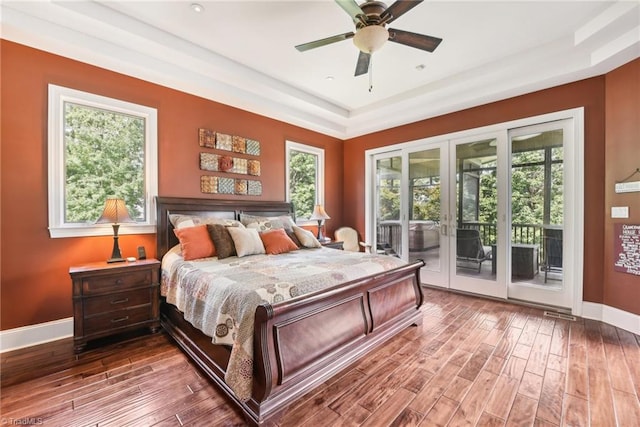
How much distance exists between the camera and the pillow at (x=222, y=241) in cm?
289

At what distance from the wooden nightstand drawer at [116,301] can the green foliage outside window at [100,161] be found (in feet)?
3.09

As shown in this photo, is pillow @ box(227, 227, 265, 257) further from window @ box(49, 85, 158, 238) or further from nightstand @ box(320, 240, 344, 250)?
nightstand @ box(320, 240, 344, 250)

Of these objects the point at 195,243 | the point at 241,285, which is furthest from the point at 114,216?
the point at 241,285

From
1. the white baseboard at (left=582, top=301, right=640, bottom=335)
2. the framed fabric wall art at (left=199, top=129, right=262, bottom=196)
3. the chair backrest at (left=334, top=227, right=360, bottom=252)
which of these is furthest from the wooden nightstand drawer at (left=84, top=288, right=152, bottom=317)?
the white baseboard at (left=582, top=301, right=640, bottom=335)

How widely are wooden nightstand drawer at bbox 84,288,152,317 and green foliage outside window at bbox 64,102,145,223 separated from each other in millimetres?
941

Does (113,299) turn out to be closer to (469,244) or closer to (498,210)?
(469,244)

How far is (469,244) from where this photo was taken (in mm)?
4090

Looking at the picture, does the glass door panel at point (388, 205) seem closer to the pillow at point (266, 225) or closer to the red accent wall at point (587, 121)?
the red accent wall at point (587, 121)

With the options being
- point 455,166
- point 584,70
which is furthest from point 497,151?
point 584,70

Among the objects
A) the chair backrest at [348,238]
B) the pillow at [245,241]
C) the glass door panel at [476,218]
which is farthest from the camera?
the chair backrest at [348,238]

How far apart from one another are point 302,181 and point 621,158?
4.18 meters

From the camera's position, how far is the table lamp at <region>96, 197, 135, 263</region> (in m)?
2.62

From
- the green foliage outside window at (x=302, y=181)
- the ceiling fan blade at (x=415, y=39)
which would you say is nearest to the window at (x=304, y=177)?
the green foliage outside window at (x=302, y=181)

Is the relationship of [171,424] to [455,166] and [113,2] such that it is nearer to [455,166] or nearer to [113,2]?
[113,2]
